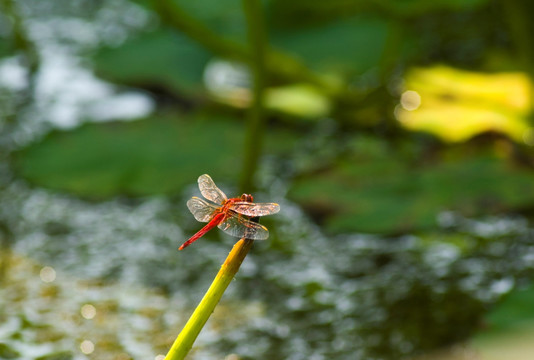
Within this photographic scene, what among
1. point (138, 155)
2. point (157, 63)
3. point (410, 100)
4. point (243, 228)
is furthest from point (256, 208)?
point (157, 63)

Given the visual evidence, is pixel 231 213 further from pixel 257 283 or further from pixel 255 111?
pixel 255 111

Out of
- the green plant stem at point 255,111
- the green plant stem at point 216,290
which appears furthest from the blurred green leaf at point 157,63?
the green plant stem at point 216,290

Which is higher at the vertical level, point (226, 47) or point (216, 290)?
point (226, 47)

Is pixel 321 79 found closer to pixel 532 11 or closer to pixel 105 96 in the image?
pixel 105 96

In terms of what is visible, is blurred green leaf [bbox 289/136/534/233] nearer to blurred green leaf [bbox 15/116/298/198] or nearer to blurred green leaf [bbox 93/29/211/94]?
blurred green leaf [bbox 15/116/298/198]

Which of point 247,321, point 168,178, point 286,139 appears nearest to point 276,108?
point 286,139

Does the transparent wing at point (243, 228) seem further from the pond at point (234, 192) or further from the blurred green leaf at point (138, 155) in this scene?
the blurred green leaf at point (138, 155)
